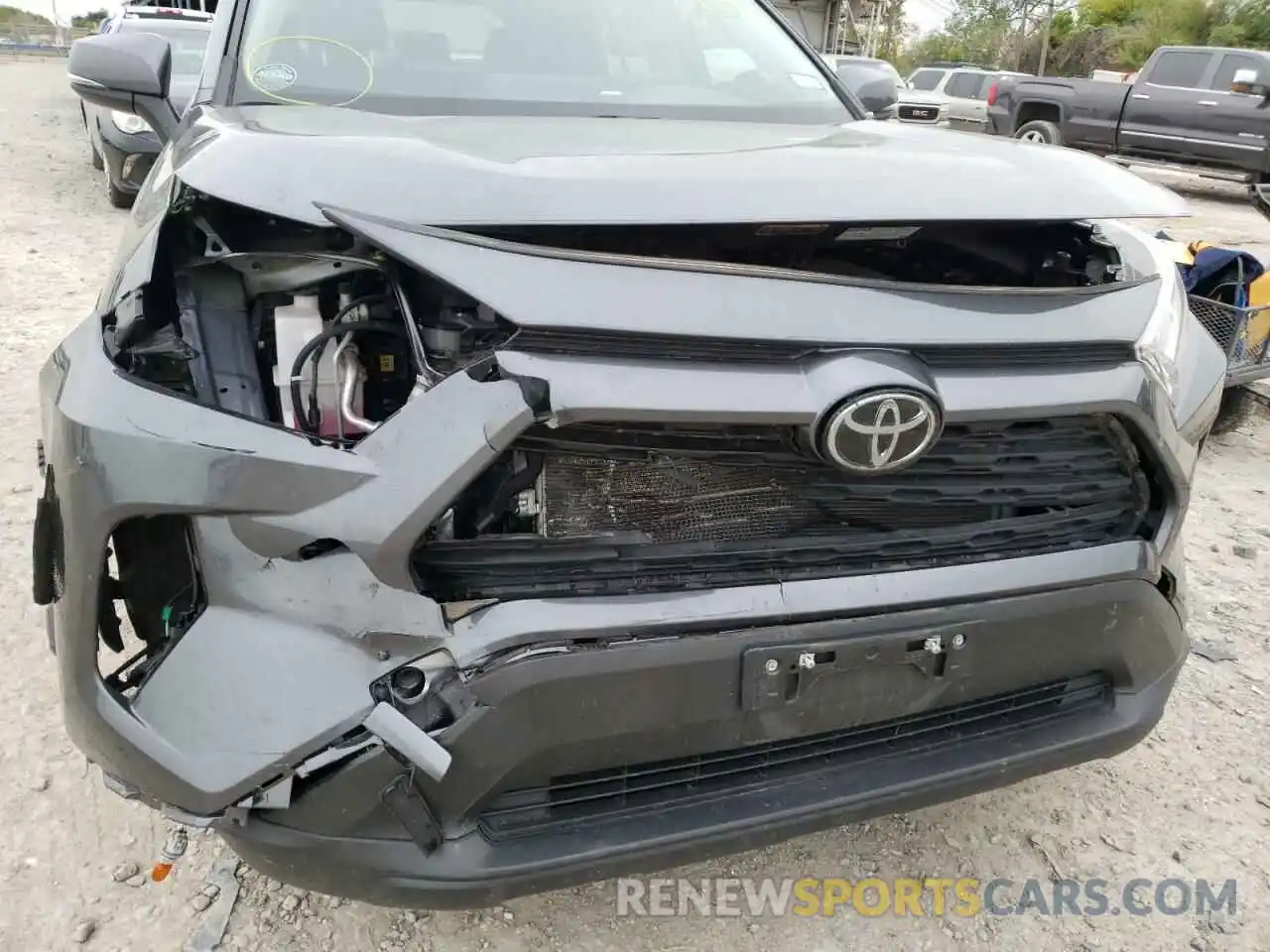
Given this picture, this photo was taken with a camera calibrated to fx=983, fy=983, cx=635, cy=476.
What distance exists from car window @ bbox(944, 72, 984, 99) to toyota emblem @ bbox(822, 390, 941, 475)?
64.8ft

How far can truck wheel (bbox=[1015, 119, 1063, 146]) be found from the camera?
1361cm

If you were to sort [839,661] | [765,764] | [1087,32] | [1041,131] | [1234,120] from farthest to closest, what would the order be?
1. [1087,32]
2. [1041,131]
3. [1234,120]
4. [765,764]
5. [839,661]

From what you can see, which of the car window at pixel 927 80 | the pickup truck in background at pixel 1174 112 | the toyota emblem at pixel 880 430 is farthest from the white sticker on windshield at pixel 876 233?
the car window at pixel 927 80

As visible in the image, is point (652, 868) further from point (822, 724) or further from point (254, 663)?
point (254, 663)

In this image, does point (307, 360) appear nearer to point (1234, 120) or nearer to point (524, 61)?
point (524, 61)

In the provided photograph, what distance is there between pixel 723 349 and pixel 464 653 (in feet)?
1.87

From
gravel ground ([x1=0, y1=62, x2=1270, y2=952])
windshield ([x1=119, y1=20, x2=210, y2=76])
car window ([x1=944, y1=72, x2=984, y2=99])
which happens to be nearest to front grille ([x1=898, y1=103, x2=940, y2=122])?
car window ([x1=944, y1=72, x2=984, y2=99])

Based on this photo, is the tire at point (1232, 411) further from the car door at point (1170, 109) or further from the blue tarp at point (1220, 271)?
the car door at point (1170, 109)

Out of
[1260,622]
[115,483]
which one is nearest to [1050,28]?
[1260,622]

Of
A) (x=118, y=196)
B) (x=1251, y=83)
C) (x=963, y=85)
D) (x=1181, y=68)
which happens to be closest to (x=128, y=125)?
(x=118, y=196)

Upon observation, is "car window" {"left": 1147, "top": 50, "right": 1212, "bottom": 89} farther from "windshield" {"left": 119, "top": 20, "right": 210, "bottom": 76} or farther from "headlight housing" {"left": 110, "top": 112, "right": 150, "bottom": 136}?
"headlight housing" {"left": 110, "top": 112, "right": 150, "bottom": 136}

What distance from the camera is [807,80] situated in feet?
9.60

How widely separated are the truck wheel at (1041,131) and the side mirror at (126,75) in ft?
43.3

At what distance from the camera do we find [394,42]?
98.2 inches
